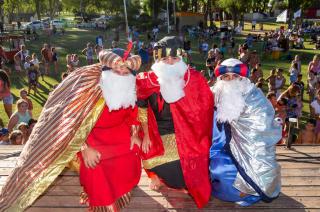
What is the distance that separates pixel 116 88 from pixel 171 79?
63 cm

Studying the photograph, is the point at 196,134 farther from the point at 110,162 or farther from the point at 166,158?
the point at 110,162

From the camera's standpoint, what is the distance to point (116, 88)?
10.6 ft

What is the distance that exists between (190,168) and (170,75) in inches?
40.6

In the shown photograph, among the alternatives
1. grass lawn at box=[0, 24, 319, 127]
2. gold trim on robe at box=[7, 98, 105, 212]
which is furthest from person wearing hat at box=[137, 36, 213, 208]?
grass lawn at box=[0, 24, 319, 127]

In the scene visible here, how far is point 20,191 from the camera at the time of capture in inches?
123

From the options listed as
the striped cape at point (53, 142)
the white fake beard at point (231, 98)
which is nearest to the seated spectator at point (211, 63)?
the white fake beard at point (231, 98)

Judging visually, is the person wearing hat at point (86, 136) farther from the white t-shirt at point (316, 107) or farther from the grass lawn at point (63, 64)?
the grass lawn at point (63, 64)

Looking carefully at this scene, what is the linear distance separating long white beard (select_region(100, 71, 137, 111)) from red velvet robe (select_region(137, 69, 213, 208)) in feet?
1.43

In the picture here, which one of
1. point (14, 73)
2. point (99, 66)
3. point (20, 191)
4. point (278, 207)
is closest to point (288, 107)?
point (278, 207)

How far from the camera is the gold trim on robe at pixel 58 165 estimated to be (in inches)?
123

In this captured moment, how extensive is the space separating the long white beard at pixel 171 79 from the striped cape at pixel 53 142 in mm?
666

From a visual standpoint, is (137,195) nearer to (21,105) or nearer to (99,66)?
(99,66)

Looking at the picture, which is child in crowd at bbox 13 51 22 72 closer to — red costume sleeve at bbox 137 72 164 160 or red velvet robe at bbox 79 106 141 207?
red costume sleeve at bbox 137 72 164 160

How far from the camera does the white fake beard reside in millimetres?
3760
